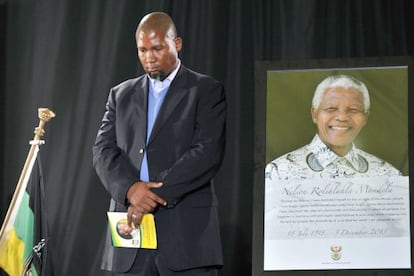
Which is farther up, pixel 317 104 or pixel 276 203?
pixel 317 104

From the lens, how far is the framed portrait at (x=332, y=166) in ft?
13.4

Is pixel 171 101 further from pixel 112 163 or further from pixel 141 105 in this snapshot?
pixel 112 163

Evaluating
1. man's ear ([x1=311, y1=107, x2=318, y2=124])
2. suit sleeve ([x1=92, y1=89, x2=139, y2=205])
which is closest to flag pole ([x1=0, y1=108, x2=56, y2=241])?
suit sleeve ([x1=92, y1=89, x2=139, y2=205])

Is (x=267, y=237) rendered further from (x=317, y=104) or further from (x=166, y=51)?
(x=166, y=51)

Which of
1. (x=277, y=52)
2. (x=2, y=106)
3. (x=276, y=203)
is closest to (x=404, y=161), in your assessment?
(x=276, y=203)

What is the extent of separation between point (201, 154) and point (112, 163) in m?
0.35

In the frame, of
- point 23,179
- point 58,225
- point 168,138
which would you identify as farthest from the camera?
point 58,225

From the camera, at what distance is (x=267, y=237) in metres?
4.17

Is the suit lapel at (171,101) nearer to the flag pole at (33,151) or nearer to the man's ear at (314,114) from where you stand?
the man's ear at (314,114)

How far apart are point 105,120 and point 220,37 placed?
1.28m

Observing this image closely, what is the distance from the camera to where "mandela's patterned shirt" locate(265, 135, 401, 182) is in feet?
13.6

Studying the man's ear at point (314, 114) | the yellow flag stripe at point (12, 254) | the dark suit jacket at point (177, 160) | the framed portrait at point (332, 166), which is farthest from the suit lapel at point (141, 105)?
the yellow flag stripe at point (12, 254)

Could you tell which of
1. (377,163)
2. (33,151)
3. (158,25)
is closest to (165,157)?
(158,25)

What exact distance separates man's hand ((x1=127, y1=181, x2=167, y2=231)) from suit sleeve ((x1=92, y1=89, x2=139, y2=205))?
0.11ft
